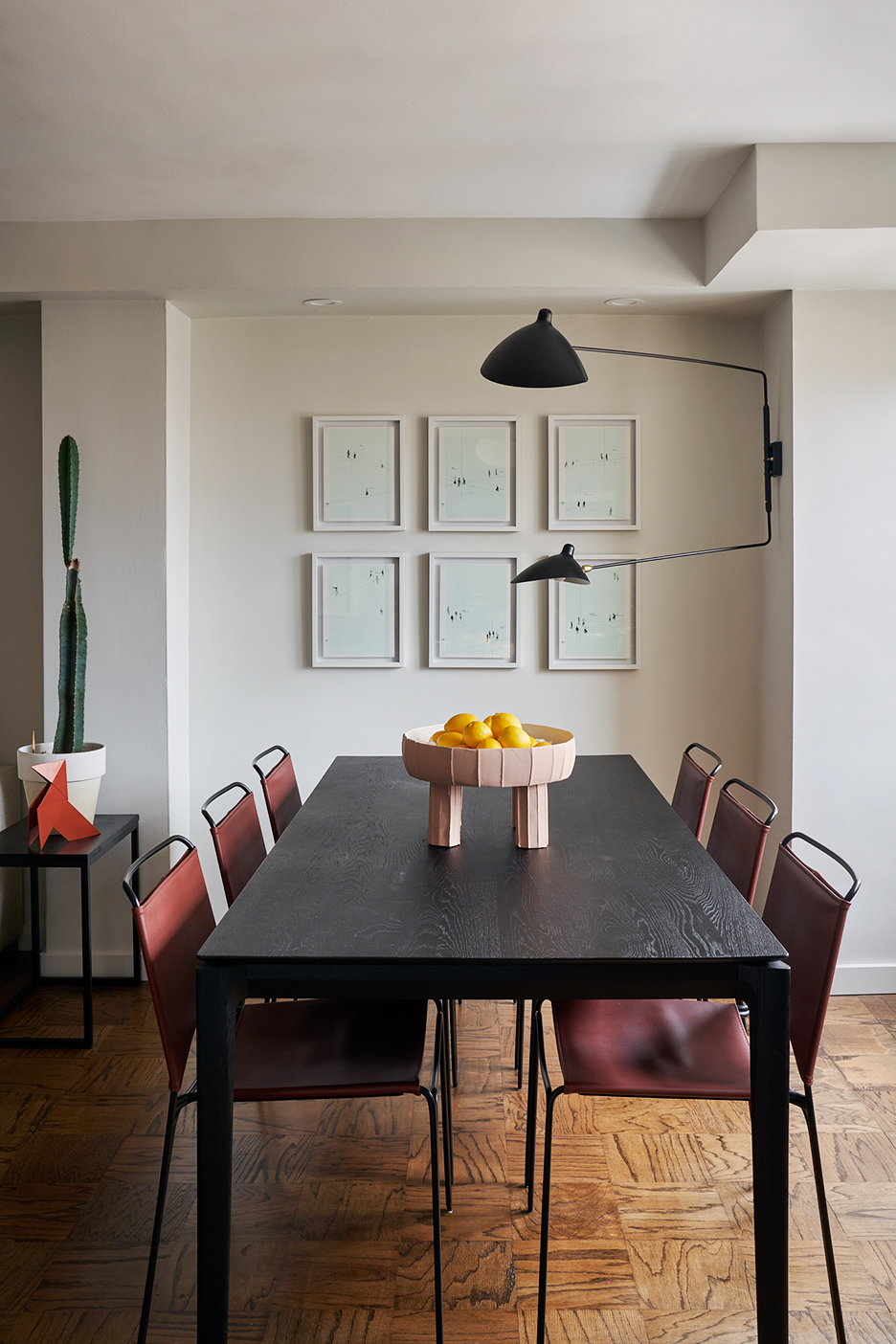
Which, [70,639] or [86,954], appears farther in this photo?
[70,639]

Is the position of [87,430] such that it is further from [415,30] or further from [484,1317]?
[484,1317]

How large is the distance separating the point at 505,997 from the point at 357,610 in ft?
7.40

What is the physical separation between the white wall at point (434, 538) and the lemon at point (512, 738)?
4.99 feet

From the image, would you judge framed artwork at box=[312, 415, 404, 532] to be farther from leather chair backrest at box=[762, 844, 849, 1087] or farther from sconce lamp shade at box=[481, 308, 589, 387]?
leather chair backrest at box=[762, 844, 849, 1087]

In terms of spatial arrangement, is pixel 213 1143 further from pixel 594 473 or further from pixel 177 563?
pixel 594 473

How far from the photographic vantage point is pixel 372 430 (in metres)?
3.56

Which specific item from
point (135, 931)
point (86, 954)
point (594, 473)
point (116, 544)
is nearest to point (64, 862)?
point (86, 954)

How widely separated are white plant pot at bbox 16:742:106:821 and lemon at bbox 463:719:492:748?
1.61 meters

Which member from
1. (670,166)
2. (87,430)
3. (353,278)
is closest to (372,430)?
(353,278)

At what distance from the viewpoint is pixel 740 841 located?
2.29 meters

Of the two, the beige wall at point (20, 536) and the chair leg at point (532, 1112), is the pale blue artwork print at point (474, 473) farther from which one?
the chair leg at point (532, 1112)

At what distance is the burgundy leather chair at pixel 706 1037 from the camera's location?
5.59 ft

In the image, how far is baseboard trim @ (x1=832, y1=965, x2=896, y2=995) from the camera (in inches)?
129

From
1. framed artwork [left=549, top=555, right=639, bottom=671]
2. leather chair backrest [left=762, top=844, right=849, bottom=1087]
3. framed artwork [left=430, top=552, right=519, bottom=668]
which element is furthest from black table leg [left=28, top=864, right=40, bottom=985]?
leather chair backrest [left=762, top=844, right=849, bottom=1087]
